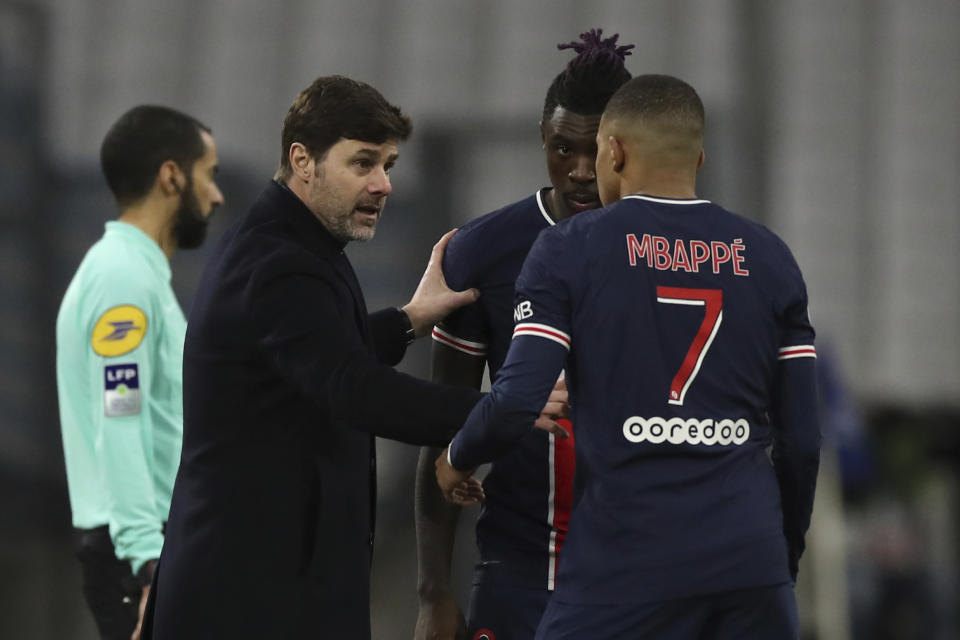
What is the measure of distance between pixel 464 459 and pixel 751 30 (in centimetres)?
1043

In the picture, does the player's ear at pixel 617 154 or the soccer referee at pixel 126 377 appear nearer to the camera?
the player's ear at pixel 617 154

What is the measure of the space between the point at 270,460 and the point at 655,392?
746 millimetres

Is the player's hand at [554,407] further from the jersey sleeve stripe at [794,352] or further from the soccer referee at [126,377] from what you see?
the soccer referee at [126,377]

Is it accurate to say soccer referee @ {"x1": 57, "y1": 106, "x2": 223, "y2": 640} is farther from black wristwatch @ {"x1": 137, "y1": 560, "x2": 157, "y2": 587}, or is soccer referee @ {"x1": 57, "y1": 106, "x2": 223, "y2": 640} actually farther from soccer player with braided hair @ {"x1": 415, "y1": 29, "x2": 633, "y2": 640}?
soccer player with braided hair @ {"x1": 415, "y1": 29, "x2": 633, "y2": 640}

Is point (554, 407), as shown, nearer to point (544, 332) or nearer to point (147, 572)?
point (544, 332)

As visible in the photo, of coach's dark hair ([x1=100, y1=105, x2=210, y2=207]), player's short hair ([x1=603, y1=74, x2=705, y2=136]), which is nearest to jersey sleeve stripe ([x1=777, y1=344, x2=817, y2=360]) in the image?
player's short hair ([x1=603, y1=74, x2=705, y2=136])

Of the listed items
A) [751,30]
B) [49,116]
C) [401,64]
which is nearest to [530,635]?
[49,116]

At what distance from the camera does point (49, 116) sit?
10.4m

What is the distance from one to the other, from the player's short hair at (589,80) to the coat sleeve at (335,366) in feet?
2.51

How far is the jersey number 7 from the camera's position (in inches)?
87.5

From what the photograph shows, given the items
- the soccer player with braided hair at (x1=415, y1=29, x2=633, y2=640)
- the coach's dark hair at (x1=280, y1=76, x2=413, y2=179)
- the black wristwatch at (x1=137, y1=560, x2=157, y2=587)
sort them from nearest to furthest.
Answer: the coach's dark hair at (x1=280, y1=76, x2=413, y2=179), the soccer player with braided hair at (x1=415, y1=29, x2=633, y2=640), the black wristwatch at (x1=137, y1=560, x2=157, y2=587)

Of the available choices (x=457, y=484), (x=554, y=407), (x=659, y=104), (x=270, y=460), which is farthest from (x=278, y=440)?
(x=659, y=104)

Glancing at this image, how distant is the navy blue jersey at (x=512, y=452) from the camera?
2.86m

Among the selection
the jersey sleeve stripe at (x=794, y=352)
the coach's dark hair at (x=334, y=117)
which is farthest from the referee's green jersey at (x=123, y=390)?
the jersey sleeve stripe at (x=794, y=352)
